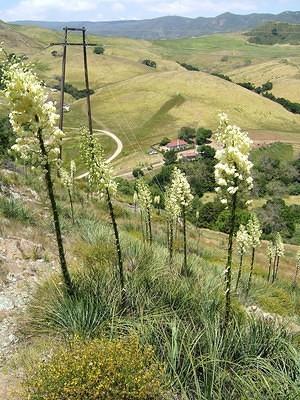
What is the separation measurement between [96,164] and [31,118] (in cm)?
169

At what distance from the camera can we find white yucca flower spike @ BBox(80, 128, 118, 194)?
348 inches

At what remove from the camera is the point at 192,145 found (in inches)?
4564

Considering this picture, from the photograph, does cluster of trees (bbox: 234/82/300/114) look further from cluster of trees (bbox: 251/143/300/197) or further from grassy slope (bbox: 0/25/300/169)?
cluster of trees (bbox: 251/143/300/197)

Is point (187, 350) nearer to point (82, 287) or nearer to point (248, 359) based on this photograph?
point (248, 359)

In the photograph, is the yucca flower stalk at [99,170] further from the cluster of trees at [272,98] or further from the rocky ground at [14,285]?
the cluster of trees at [272,98]

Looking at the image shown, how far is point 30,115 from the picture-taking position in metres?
7.61

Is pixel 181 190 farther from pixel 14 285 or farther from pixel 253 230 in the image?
pixel 253 230

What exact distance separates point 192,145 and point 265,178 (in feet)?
73.4

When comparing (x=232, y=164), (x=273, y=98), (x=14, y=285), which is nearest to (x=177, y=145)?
(x=273, y=98)

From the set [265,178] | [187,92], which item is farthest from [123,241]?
[187,92]

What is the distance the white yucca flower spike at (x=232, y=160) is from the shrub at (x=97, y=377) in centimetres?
268

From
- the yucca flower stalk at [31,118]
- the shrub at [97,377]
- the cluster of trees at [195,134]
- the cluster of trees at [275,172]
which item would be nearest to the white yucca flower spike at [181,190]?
the yucca flower stalk at [31,118]

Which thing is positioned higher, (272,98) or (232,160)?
(232,160)

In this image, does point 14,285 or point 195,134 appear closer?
point 14,285
